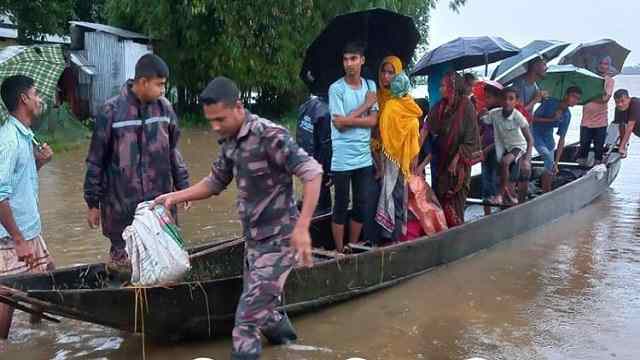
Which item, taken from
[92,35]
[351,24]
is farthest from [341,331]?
[92,35]

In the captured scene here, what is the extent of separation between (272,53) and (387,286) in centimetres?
1345

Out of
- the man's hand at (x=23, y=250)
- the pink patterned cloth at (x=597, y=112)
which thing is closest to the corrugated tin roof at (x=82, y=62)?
the pink patterned cloth at (x=597, y=112)

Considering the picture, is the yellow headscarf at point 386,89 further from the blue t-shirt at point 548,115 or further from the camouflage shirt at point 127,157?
the blue t-shirt at point 548,115

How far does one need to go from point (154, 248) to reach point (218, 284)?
0.59 metres

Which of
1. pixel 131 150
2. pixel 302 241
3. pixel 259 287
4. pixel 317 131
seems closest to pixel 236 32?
pixel 317 131

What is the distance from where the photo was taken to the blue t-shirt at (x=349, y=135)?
221 inches

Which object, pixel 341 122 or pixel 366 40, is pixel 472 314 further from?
pixel 366 40

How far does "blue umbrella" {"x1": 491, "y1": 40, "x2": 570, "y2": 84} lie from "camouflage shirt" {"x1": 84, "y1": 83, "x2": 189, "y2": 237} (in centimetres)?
515

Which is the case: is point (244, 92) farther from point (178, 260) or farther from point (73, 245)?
point (178, 260)

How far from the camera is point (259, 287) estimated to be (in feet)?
12.8

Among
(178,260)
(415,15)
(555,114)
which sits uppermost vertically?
(415,15)

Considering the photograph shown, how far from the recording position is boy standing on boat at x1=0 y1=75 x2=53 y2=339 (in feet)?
13.4

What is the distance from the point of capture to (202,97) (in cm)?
368

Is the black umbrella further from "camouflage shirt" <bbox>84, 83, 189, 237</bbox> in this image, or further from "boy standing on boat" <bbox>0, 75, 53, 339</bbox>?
"boy standing on boat" <bbox>0, 75, 53, 339</bbox>
